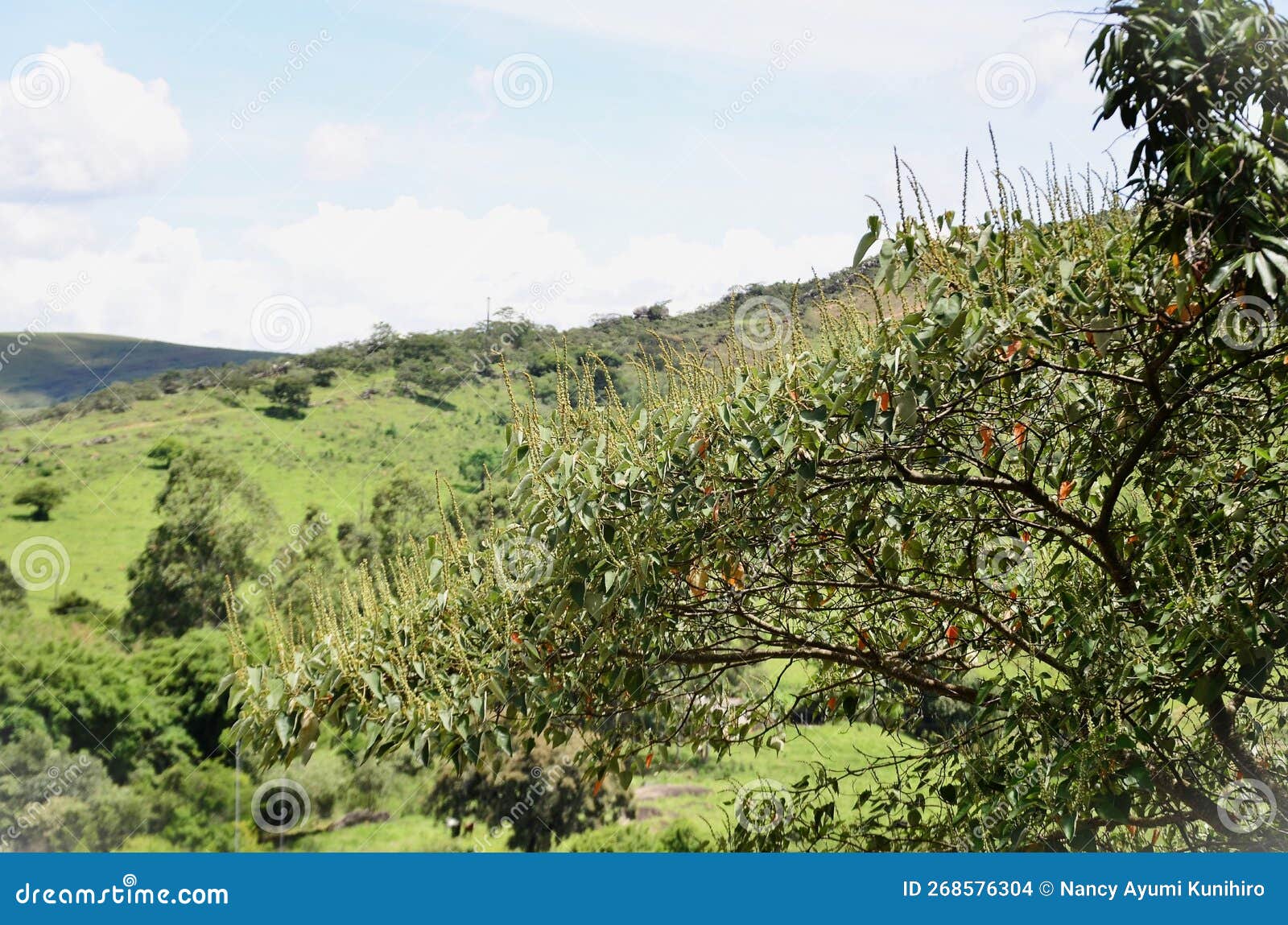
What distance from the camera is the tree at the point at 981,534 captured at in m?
2.16

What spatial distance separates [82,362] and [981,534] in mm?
47751

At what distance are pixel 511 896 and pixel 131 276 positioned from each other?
3277cm

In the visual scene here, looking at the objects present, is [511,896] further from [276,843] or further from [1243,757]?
[276,843]

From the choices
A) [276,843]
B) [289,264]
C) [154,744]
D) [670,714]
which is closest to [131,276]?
[289,264]
